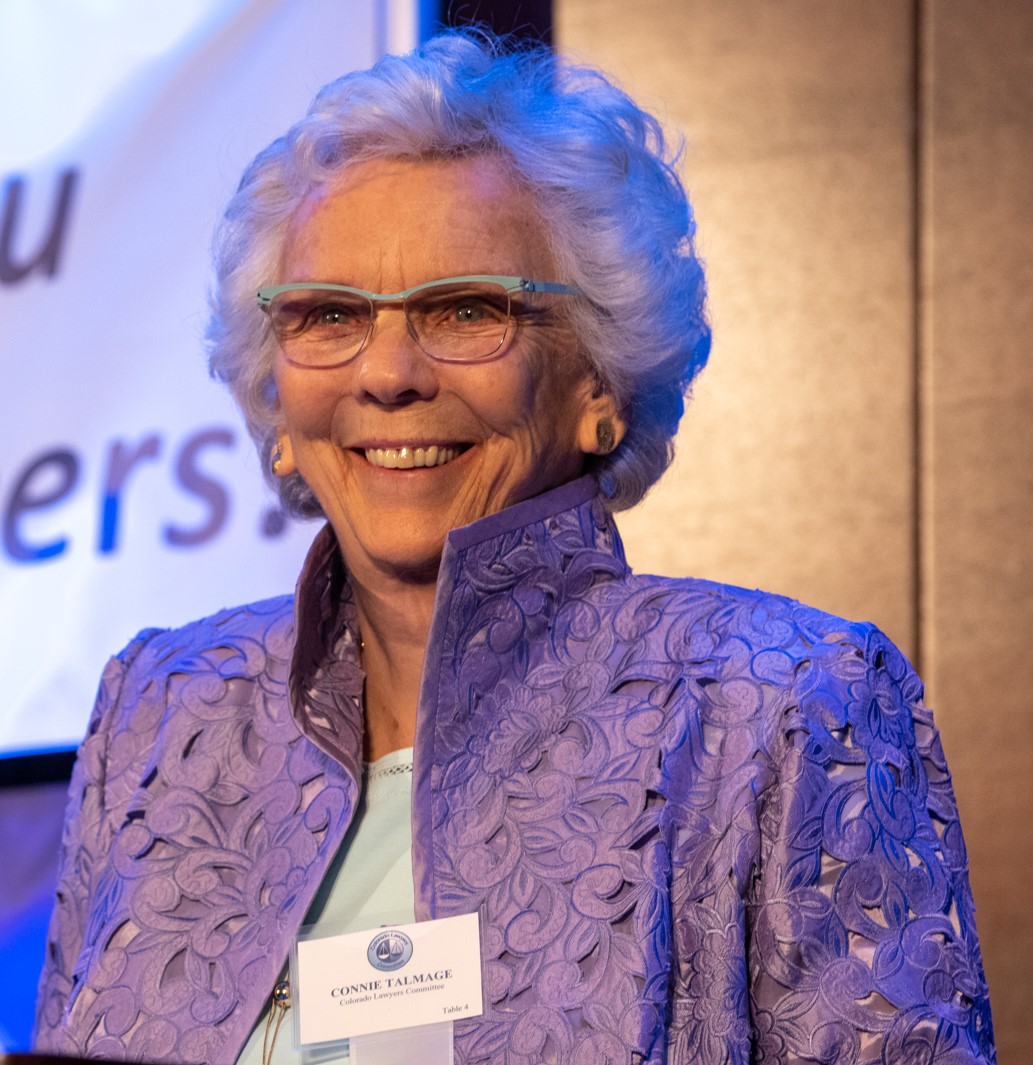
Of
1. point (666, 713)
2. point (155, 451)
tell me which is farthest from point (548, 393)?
point (155, 451)

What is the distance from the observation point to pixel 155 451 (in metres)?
2.41

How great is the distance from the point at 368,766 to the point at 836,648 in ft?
1.79

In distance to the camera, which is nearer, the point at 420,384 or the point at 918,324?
the point at 420,384

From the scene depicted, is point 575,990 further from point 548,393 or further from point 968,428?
point 968,428

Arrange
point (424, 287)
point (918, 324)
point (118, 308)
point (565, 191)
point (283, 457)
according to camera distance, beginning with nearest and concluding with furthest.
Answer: point (424, 287) → point (565, 191) → point (283, 457) → point (118, 308) → point (918, 324)

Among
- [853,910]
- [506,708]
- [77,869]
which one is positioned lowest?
[77,869]

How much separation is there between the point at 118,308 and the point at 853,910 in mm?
1655

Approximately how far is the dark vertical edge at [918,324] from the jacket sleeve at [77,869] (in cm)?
147

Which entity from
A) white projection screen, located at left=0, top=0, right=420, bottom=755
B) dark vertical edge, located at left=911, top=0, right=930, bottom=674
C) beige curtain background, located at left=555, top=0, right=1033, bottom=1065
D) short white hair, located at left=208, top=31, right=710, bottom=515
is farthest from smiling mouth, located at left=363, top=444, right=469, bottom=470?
dark vertical edge, located at left=911, top=0, right=930, bottom=674

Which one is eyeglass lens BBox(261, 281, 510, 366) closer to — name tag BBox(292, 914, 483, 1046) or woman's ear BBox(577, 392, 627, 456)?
woman's ear BBox(577, 392, 627, 456)

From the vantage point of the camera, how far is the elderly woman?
1.29 meters

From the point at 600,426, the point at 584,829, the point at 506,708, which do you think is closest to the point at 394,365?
the point at 600,426

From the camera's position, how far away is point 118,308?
2.39m

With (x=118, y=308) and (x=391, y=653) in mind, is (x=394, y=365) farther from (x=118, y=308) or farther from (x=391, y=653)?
(x=118, y=308)
